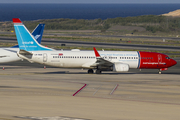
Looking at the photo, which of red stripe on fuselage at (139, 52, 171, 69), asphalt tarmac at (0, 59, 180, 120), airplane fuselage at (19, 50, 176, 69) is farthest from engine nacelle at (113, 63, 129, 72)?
asphalt tarmac at (0, 59, 180, 120)

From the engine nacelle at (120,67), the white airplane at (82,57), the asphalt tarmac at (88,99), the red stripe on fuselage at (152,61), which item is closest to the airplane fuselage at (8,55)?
the white airplane at (82,57)

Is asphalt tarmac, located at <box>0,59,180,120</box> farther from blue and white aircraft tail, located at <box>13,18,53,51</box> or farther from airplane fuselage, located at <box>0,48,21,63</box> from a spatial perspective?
airplane fuselage, located at <box>0,48,21,63</box>

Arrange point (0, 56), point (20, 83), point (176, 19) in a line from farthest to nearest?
1. point (176, 19)
2. point (0, 56)
3. point (20, 83)

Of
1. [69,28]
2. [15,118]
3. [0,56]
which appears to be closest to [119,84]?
[15,118]

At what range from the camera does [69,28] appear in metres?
168

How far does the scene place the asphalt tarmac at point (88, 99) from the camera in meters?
22.7

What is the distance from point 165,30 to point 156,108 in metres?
128

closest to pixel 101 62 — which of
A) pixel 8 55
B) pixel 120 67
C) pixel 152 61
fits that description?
pixel 120 67

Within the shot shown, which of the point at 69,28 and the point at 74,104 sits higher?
the point at 69,28

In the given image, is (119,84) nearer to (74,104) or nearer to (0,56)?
(74,104)

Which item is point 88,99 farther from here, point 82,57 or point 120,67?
point 82,57

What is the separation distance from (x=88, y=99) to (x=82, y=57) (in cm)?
1817

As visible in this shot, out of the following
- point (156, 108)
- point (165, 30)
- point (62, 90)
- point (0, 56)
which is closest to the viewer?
point (156, 108)

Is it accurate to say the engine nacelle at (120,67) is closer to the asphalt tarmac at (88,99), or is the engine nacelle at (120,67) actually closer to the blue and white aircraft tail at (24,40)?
the asphalt tarmac at (88,99)
